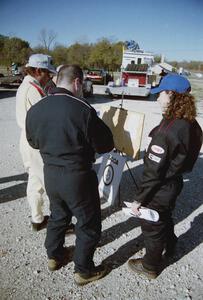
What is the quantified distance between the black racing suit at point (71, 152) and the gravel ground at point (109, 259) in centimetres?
44

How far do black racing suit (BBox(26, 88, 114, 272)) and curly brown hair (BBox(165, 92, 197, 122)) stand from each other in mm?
568

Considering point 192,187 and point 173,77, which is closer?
point 173,77

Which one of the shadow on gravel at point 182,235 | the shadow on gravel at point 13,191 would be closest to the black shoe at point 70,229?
the shadow on gravel at point 182,235

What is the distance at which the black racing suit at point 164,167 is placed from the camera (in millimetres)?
2455

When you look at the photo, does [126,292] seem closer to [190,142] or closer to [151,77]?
[190,142]

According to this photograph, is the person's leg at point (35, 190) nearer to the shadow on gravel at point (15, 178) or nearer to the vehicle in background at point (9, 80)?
the shadow on gravel at point (15, 178)

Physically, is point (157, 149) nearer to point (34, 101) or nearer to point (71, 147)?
point (71, 147)

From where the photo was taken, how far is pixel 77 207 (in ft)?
8.54

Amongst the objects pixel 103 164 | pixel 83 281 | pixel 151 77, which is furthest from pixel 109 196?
pixel 151 77

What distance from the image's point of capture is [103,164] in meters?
4.59

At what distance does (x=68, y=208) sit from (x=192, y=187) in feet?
10.4

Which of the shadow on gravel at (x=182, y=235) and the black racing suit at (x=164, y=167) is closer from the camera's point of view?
the black racing suit at (x=164, y=167)

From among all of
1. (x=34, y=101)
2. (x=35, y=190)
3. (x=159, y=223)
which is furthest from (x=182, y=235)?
(x=34, y=101)

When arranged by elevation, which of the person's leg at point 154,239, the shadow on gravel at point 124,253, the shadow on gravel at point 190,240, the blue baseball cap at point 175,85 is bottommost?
the shadow on gravel at point 124,253
